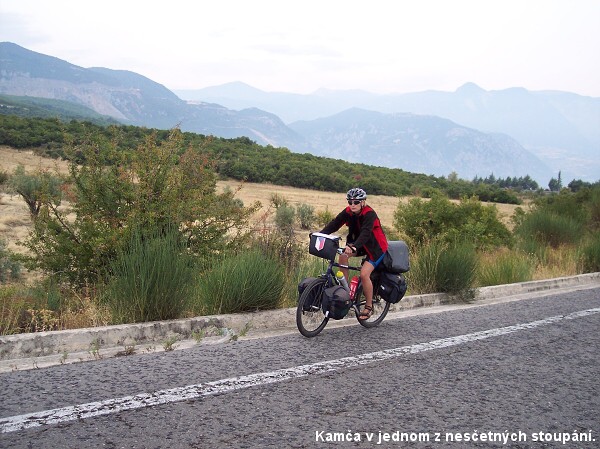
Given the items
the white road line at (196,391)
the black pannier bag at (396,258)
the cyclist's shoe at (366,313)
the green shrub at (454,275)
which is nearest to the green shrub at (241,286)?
the cyclist's shoe at (366,313)

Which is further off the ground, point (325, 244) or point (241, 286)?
point (325, 244)

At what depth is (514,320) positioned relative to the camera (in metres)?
8.05

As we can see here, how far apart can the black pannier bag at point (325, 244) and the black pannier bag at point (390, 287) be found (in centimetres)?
95

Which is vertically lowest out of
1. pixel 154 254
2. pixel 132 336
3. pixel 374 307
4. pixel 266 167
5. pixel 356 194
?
pixel 132 336

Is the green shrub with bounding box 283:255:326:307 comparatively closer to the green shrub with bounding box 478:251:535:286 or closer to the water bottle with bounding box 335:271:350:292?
the water bottle with bounding box 335:271:350:292

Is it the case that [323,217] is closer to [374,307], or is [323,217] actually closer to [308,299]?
[374,307]

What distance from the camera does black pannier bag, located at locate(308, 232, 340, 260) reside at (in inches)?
259

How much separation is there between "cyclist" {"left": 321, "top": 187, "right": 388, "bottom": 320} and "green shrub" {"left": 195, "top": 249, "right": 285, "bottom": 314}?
36.8 inches

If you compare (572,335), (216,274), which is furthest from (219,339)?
(572,335)

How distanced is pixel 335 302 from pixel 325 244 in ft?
2.07

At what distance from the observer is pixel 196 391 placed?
4.52m

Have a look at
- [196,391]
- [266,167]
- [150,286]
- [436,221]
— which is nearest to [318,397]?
[196,391]

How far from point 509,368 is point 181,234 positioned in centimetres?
488

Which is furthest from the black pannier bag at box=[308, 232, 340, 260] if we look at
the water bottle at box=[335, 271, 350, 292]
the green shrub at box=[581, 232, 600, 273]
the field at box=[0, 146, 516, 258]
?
the field at box=[0, 146, 516, 258]
